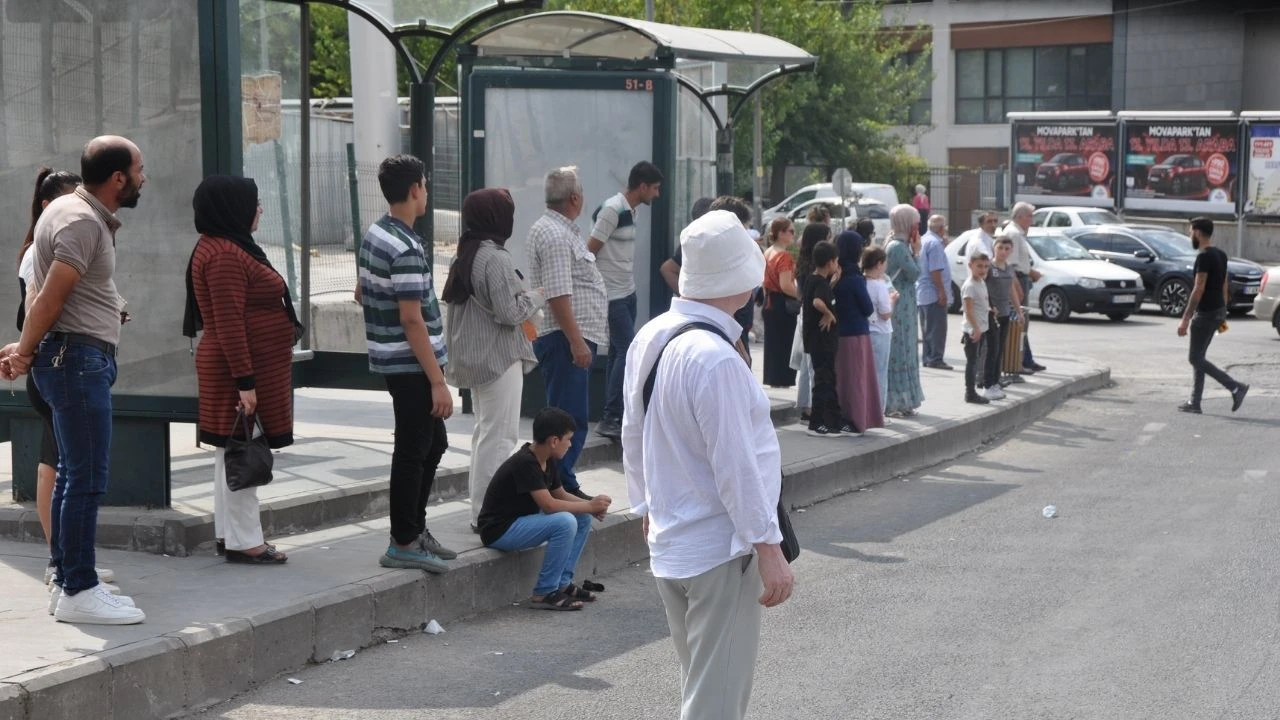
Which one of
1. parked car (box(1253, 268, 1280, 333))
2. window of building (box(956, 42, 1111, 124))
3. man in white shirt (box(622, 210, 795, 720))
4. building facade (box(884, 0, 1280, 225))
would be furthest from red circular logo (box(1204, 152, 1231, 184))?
man in white shirt (box(622, 210, 795, 720))

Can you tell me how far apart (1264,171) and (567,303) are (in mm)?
28739

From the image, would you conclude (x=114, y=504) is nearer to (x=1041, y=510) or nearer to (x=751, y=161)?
(x=1041, y=510)

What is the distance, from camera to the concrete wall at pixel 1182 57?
48.2 meters

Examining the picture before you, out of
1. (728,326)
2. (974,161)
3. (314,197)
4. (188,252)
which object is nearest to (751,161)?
(974,161)

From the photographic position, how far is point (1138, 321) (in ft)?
82.6

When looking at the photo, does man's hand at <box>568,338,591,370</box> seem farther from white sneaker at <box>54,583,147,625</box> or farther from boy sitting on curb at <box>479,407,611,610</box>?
Answer: white sneaker at <box>54,583,147,625</box>

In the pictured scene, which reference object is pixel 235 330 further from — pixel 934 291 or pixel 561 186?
pixel 934 291

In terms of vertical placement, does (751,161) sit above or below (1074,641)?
above

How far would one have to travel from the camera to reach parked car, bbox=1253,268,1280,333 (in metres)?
21.6

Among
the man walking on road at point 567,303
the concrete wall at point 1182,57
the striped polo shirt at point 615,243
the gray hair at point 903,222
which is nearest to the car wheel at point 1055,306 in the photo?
the gray hair at point 903,222

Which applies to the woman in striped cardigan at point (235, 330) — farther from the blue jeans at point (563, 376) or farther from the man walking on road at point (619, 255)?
the man walking on road at point (619, 255)

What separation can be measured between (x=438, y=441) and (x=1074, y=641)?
9.78 feet

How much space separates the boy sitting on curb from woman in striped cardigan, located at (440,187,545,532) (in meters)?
0.30

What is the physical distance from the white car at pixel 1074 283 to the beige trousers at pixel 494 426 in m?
17.0
